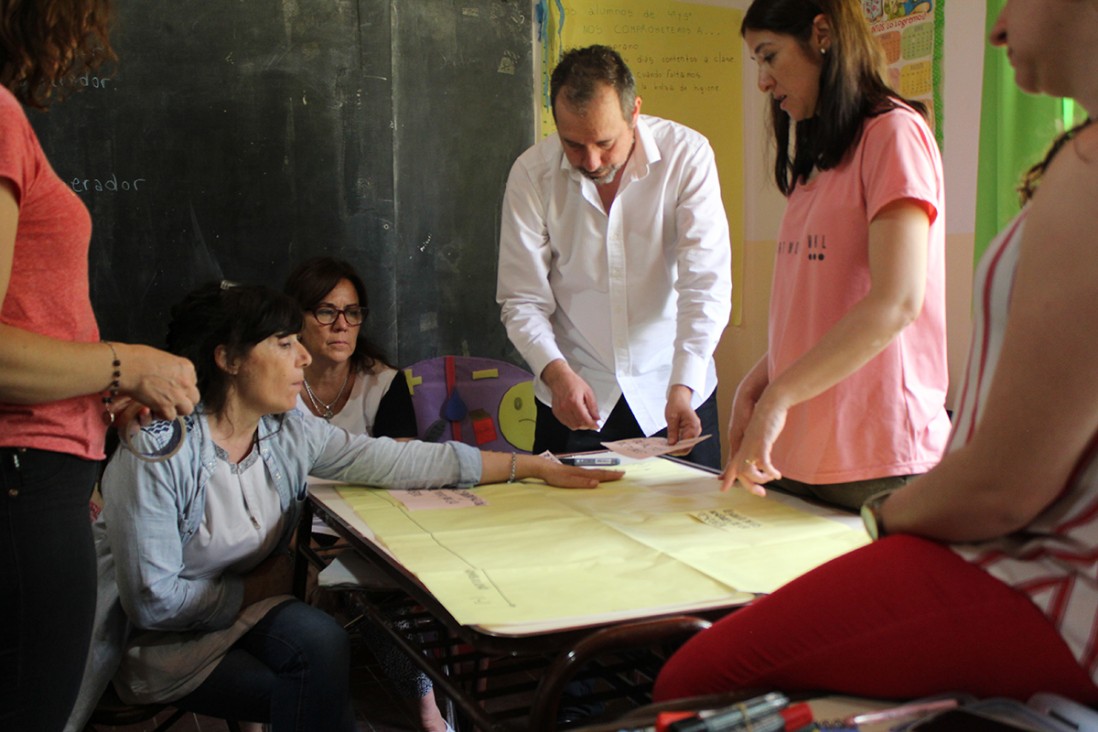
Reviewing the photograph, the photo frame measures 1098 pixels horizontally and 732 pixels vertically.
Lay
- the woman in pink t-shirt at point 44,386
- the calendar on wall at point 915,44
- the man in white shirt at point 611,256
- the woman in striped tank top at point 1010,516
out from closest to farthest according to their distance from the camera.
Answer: the woman in striped tank top at point 1010,516
the woman in pink t-shirt at point 44,386
the man in white shirt at point 611,256
the calendar on wall at point 915,44

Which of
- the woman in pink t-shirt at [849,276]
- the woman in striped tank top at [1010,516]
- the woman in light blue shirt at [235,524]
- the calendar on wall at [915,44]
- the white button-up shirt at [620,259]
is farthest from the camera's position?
the calendar on wall at [915,44]

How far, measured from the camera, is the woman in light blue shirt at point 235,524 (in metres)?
1.83

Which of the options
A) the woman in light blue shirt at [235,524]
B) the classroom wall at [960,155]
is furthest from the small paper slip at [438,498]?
the classroom wall at [960,155]

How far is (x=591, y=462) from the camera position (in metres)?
2.24

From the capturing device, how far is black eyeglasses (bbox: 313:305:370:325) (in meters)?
3.02

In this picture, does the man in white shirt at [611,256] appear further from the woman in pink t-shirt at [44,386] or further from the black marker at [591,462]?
the woman in pink t-shirt at [44,386]

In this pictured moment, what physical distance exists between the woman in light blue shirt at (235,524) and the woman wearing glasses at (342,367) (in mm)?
850

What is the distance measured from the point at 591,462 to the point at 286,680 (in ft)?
2.50

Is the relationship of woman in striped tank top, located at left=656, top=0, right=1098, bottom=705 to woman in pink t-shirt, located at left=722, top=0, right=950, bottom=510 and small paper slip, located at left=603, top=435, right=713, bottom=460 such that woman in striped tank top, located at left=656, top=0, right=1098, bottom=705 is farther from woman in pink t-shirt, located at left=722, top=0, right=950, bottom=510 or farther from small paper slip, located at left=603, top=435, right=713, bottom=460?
small paper slip, located at left=603, top=435, right=713, bottom=460

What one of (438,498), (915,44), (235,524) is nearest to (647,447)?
(438,498)

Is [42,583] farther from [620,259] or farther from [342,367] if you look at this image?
[342,367]

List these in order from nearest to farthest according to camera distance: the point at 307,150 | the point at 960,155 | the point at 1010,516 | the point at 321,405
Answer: the point at 1010,516 → the point at 960,155 → the point at 321,405 → the point at 307,150

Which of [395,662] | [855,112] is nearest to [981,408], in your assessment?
[855,112]

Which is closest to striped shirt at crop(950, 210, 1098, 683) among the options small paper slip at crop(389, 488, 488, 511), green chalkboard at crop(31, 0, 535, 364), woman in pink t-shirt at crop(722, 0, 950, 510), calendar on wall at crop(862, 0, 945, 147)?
woman in pink t-shirt at crop(722, 0, 950, 510)
